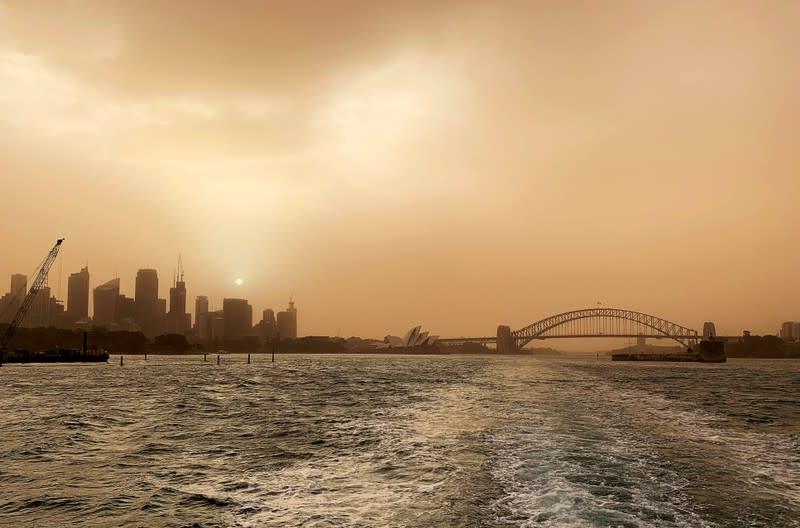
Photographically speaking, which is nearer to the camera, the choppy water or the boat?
the choppy water

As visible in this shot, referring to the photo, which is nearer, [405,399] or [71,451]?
[71,451]

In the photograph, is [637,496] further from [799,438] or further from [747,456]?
[799,438]

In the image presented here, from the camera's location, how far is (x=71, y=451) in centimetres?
2706

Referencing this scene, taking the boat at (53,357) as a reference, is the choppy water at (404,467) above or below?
above

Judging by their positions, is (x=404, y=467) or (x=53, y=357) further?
(x=53, y=357)

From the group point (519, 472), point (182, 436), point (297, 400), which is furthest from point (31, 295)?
point (519, 472)

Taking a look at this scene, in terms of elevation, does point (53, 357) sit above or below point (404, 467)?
below

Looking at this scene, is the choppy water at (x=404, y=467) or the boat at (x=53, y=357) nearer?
the choppy water at (x=404, y=467)

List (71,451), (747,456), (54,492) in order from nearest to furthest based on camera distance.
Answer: (54,492) < (747,456) < (71,451)

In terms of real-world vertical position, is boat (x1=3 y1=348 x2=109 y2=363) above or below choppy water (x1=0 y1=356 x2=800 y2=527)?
below

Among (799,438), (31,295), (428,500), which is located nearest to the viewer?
(428,500)

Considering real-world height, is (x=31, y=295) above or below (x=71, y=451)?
above

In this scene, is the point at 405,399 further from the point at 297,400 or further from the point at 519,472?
the point at 519,472

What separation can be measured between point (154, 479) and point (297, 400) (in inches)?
1334
